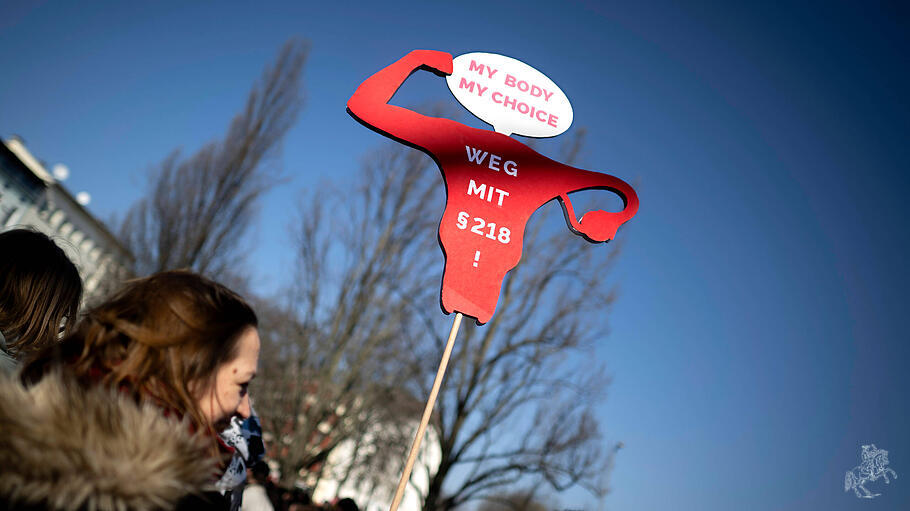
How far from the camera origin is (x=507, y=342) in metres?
9.55

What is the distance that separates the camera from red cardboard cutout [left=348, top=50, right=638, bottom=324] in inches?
109

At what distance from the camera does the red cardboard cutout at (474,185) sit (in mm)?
2764

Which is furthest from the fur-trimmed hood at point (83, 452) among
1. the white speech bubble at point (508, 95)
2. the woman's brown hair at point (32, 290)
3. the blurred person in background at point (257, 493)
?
the white speech bubble at point (508, 95)

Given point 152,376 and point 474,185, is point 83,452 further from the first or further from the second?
point 474,185

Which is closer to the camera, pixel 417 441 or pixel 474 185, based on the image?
pixel 417 441

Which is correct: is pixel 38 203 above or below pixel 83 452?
above

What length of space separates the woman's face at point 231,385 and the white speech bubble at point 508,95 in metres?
2.06

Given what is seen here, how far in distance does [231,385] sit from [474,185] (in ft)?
5.69

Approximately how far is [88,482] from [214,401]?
14.1 inches

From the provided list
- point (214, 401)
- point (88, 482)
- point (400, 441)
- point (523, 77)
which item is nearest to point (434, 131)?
point (523, 77)

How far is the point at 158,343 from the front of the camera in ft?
4.10

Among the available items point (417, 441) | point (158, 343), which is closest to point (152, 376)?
point (158, 343)

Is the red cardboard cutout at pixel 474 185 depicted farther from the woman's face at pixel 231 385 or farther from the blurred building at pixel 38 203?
the blurred building at pixel 38 203

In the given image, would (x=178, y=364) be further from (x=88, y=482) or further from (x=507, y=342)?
(x=507, y=342)
